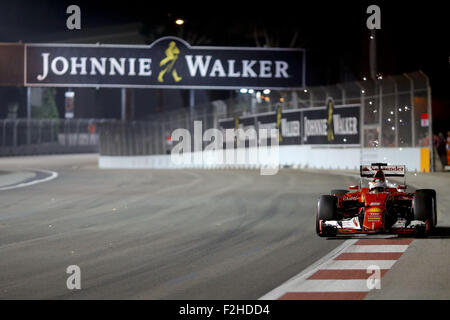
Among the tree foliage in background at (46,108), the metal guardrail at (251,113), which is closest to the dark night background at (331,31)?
the metal guardrail at (251,113)

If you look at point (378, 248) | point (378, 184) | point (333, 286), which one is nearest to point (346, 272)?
point (333, 286)

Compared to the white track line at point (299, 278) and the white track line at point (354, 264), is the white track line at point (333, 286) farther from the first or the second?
the white track line at point (354, 264)

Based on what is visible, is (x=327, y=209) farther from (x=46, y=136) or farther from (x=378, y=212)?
(x=46, y=136)

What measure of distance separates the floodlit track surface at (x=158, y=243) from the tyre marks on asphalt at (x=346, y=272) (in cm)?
20

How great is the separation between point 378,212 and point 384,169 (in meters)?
1.62

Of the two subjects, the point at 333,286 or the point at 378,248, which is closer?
the point at 333,286

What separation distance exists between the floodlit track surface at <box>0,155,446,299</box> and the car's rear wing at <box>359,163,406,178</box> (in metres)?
1.24

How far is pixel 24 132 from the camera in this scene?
74750 millimetres

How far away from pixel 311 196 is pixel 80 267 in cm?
1139

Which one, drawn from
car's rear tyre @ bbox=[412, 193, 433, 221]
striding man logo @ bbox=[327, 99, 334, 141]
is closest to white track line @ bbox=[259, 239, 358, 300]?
car's rear tyre @ bbox=[412, 193, 433, 221]

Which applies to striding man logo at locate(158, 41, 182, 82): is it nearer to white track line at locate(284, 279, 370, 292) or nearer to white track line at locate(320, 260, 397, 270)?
white track line at locate(320, 260, 397, 270)

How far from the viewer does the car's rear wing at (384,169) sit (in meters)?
12.5

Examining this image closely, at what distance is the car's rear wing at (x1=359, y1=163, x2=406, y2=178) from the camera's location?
12.5 m

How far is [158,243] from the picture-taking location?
37.3 ft
